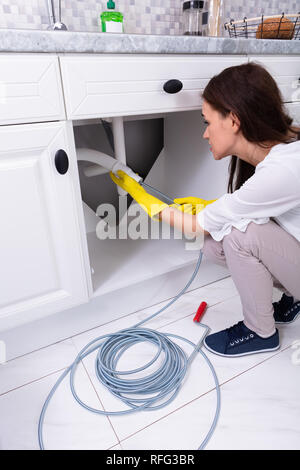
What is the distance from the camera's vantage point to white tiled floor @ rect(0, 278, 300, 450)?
75 centimetres

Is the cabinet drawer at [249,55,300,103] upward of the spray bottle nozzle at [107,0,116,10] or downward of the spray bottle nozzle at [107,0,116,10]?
downward

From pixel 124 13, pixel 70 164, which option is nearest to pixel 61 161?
pixel 70 164

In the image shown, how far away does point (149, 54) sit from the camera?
2.63ft

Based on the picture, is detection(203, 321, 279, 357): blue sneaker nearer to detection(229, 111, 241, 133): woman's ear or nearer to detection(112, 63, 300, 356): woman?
detection(112, 63, 300, 356): woman

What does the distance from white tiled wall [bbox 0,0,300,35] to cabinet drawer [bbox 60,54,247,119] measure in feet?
1.91

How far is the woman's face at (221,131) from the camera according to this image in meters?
0.80

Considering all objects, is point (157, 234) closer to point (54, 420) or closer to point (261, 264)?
point (261, 264)

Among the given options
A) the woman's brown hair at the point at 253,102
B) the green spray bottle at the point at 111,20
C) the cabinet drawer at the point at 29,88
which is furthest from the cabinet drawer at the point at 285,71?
the cabinet drawer at the point at 29,88

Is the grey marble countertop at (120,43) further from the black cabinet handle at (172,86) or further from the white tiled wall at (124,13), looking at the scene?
the white tiled wall at (124,13)

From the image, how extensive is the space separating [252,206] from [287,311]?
0.53 meters

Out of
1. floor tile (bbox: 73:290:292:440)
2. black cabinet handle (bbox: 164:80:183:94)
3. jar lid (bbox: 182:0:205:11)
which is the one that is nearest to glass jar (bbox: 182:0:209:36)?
jar lid (bbox: 182:0:205:11)

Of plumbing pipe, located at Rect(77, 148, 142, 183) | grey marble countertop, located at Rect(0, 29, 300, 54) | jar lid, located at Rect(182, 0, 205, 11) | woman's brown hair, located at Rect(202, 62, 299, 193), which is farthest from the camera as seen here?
jar lid, located at Rect(182, 0, 205, 11)

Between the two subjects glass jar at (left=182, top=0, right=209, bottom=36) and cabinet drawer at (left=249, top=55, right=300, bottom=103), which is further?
glass jar at (left=182, top=0, right=209, bottom=36)
